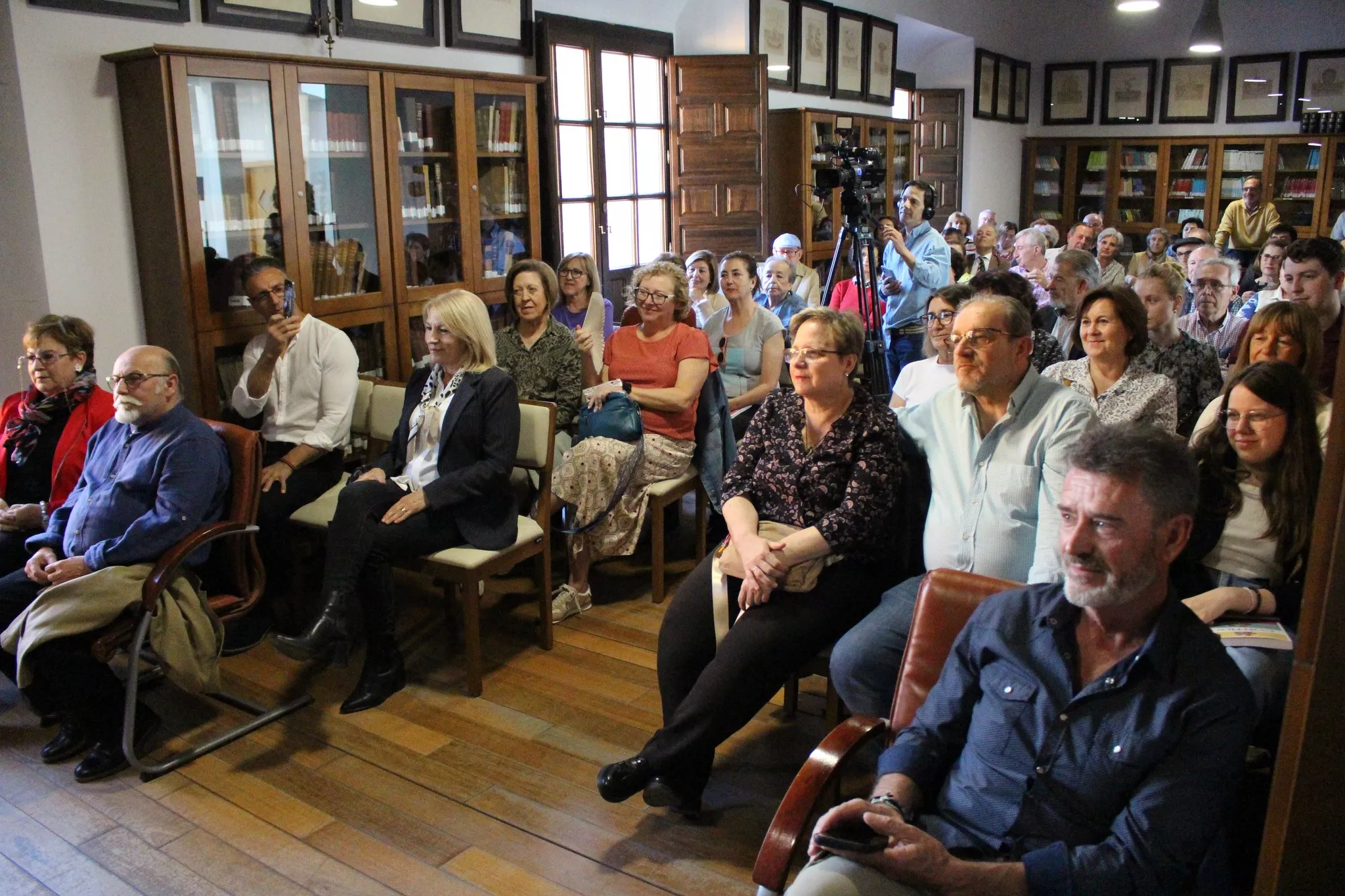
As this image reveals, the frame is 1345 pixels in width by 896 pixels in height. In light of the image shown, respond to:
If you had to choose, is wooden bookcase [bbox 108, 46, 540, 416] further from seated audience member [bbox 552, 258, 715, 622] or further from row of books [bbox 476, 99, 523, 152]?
seated audience member [bbox 552, 258, 715, 622]

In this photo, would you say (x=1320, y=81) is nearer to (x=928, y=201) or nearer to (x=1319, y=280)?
(x=928, y=201)

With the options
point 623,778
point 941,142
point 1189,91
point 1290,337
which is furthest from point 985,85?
point 623,778

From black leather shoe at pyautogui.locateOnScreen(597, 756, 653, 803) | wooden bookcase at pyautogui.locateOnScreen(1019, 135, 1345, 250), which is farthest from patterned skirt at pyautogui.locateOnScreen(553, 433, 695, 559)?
wooden bookcase at pyautogui.locateOnScreen(1019, 135, 1345, 250)

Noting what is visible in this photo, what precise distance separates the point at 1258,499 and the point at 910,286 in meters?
3.25

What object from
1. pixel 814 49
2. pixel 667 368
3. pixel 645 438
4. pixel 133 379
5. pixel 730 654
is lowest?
pixel 730 654

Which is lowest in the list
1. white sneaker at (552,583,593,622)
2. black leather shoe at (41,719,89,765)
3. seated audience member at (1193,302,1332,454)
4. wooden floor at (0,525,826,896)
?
wooden floor at (0,525,826,896)

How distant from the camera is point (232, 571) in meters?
2.98

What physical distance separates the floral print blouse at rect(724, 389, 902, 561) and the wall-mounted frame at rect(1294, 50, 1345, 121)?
1021 cm

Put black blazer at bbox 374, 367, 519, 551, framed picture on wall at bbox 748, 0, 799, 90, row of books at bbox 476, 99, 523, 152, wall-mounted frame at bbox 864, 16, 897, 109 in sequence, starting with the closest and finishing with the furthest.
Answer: black blazer at bbox 374, 367, 519, 551 < row of books at bbox 476, 99, 523, 152 < framed picture on wall at bbox 748, 0, 799, 90 < wall-mounted frame at bbox 864, 16, 897, 109

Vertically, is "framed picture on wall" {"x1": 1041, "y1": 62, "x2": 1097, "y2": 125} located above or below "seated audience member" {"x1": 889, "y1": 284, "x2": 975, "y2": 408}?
above

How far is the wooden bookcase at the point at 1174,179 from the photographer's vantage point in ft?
34.0

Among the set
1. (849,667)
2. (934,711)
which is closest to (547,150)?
(849,667)

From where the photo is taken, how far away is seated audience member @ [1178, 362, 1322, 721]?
7.06 ft

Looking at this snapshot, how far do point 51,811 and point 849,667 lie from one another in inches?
75.9
